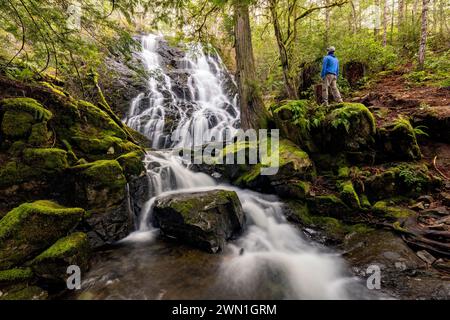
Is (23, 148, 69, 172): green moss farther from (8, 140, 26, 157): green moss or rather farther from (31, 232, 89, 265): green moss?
(31, 232, 89, 265): green moss

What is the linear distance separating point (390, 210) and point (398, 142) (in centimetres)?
187

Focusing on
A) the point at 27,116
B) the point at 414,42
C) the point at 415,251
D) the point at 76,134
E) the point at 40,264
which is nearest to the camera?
the point at 40,264

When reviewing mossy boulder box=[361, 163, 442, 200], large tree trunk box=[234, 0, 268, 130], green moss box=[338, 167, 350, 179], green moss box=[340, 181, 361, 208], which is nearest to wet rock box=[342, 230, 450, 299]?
green moss box=[340, 181, 361, 208]

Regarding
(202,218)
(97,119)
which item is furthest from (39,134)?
(202,218)

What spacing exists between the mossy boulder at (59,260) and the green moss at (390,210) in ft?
17.5

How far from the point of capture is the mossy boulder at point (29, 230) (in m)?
3.07

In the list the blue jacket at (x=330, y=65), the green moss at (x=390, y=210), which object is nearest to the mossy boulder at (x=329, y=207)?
the green moss at (x=390, y=210)

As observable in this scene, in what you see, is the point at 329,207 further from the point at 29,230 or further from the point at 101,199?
the point at 29,230

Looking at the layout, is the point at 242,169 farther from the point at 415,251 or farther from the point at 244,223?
the point at 415,251

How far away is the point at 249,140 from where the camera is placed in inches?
291

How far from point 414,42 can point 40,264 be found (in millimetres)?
17299

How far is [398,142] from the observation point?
547 centimetres
